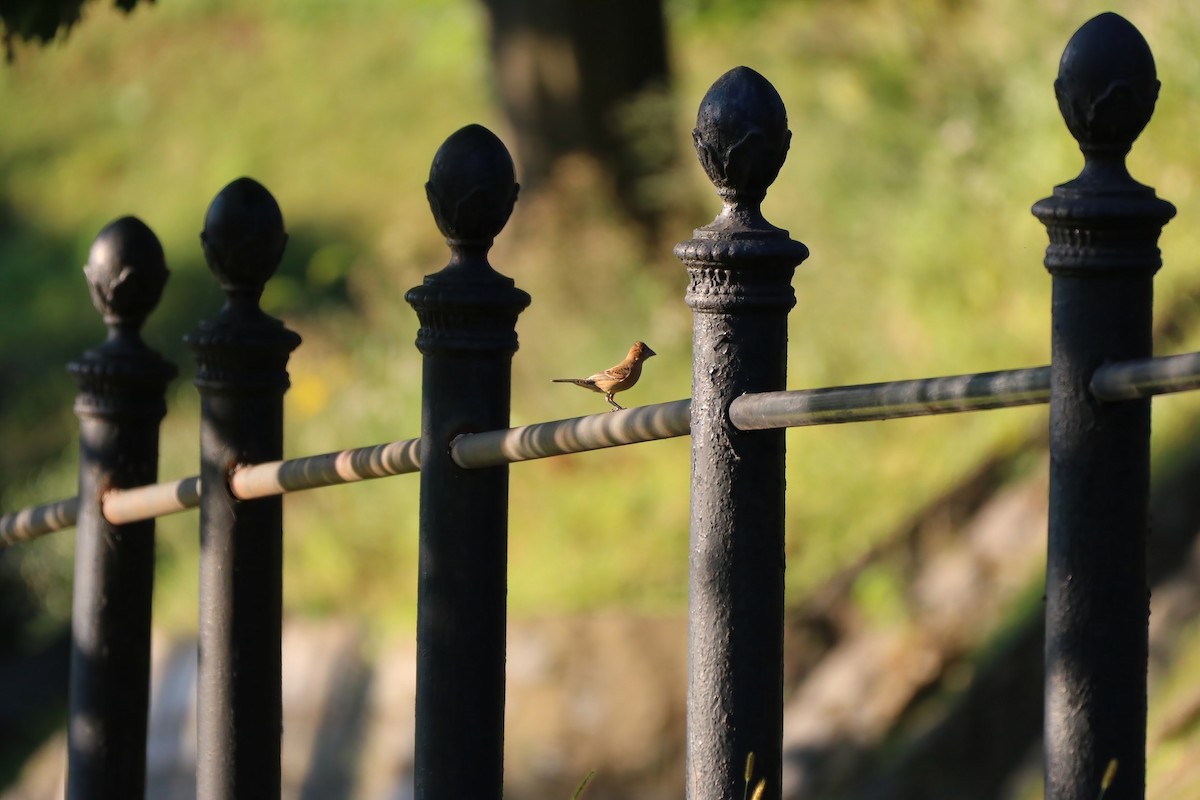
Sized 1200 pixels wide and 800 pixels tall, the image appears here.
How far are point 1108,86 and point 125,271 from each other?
5.61ft

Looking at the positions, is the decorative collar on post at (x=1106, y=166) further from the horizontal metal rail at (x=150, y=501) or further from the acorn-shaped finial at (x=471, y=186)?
the horizontal metal rail at (x=150, y=501)

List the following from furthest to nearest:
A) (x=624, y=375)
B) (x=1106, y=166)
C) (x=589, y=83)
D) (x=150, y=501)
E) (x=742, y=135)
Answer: (x=589, y=83) → (x=150, y=501) → (x=624, y=375) → (x=742, y=135) → (x=1106, y=166)

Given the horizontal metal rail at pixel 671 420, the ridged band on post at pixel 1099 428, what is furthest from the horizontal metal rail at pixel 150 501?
the ridged band on post at pixel 1099 428

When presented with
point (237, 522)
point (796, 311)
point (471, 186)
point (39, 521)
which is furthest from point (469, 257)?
point (796, 311)

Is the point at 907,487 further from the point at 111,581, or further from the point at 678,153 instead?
the point at 111,581

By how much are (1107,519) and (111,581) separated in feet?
5.68

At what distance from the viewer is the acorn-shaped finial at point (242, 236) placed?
2355mm

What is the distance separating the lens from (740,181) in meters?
1.70

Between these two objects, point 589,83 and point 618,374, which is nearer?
point 618,374

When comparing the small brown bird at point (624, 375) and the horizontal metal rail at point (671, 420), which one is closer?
the horizontal metal rail at point (671, 420)

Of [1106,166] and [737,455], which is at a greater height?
[1106,166]

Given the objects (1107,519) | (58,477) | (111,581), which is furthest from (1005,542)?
(58,477)

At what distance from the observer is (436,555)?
2012 millimetres

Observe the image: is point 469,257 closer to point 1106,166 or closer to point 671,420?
point 671,420
